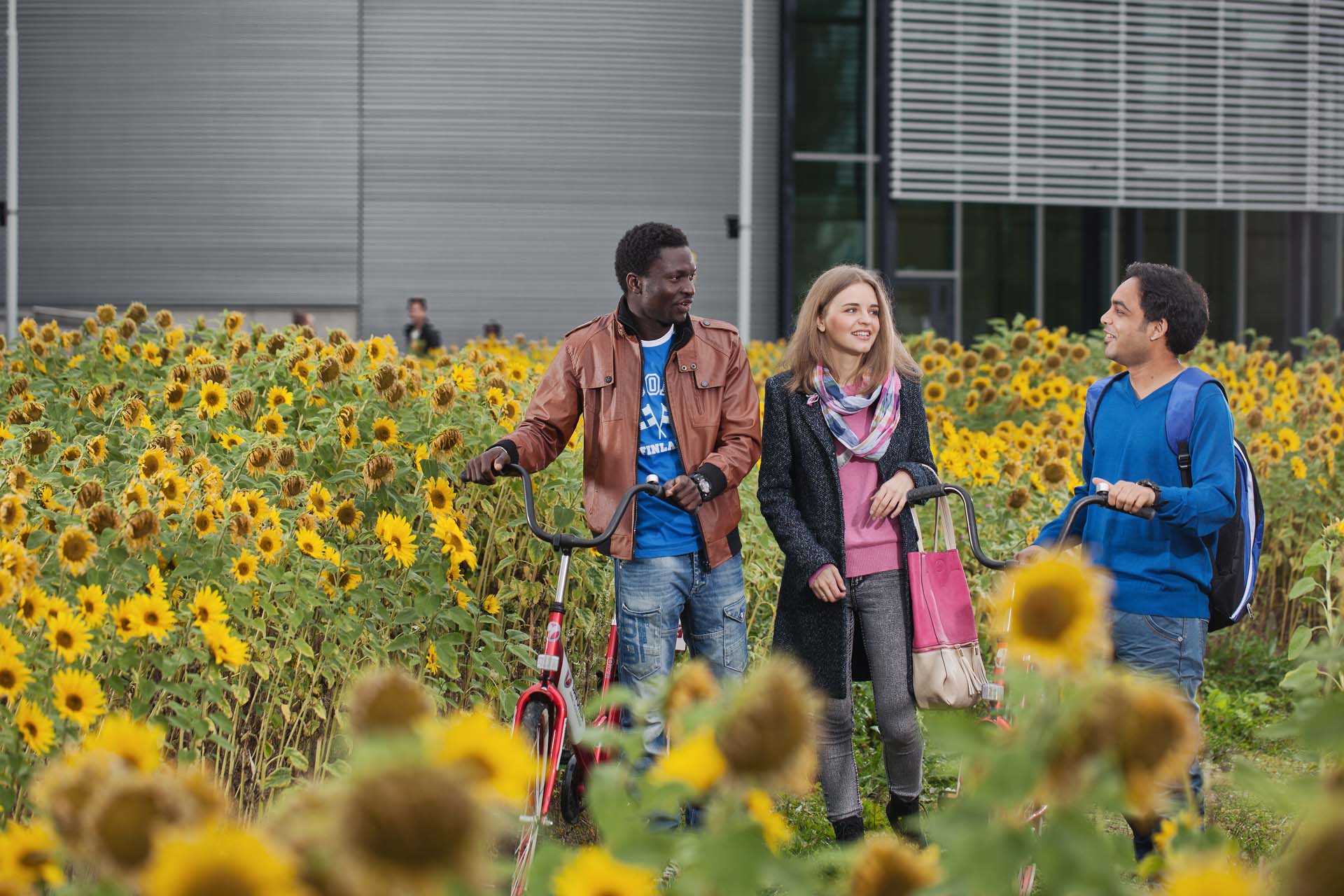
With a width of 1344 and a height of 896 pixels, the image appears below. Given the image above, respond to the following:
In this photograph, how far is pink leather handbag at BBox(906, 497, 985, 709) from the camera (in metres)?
3.58

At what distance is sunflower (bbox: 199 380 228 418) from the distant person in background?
5160mm

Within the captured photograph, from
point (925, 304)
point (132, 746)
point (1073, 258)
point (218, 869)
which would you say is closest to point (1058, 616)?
point (218, 869)

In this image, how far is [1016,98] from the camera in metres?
17.8

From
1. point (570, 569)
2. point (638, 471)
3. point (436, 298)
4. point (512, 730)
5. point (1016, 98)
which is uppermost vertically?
point (1016, 98)

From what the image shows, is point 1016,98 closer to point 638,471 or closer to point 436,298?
point 436,298

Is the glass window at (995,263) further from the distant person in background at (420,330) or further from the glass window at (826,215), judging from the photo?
the distant person in background at (420,330)

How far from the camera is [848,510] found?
12.2 feet

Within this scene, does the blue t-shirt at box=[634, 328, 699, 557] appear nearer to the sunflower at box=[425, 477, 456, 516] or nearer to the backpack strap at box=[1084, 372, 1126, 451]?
the sunflower at box=[425, 477, 456, 516]

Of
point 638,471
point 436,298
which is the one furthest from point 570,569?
point 436,298

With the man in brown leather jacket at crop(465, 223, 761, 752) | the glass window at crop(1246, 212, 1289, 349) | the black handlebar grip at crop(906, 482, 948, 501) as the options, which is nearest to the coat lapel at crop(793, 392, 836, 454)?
the man in brown leather jacket at crop(465, 223, 761, 752)

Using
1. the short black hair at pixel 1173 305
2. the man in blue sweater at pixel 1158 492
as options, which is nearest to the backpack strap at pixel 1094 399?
the man in blue sweater at pixel 1158 492

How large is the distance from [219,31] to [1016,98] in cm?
1014

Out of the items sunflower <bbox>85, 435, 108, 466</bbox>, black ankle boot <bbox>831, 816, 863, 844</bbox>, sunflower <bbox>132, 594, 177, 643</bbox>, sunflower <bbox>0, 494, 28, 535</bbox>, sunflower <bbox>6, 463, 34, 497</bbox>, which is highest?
sunflower <bbox>85, 435, 108, 466</bbox>

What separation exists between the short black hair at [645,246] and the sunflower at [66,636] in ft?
5.53
